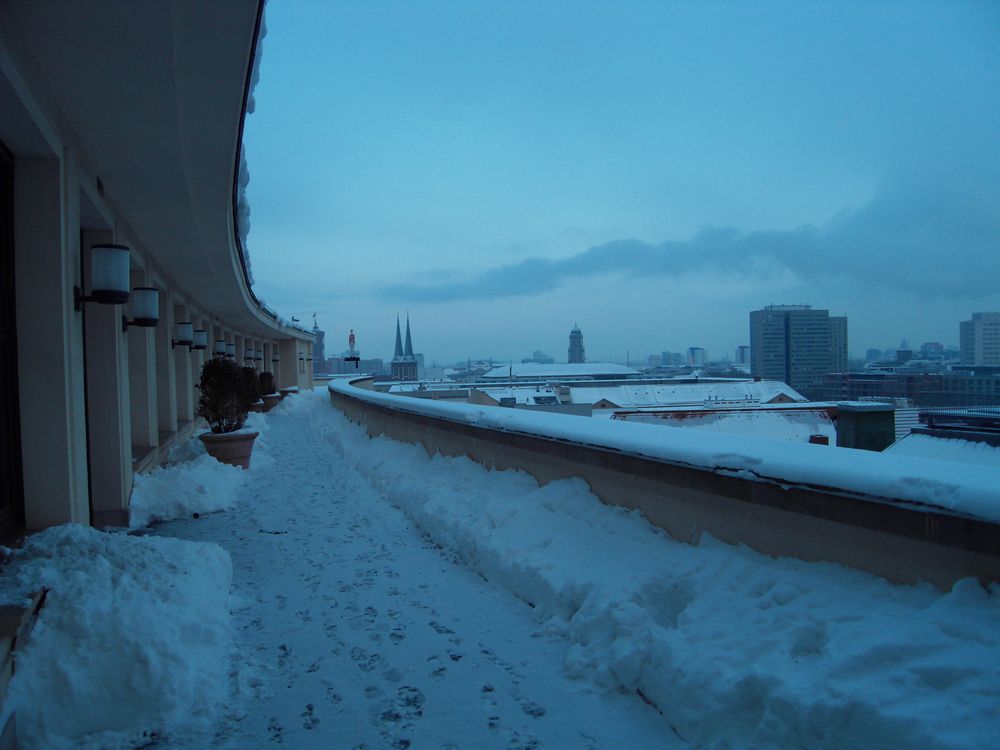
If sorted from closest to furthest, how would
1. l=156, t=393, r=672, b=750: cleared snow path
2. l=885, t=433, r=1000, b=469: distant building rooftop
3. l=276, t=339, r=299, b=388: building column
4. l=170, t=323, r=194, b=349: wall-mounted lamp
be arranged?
l=156, t=393, r=672, b=750: cleared snow path
l=885, t=433, r=1000, b=469: distant building rooftop
l=170, t=323, r=194, b=349: wall-mounted lamp
l=276, t=339, r=299, b=388: building column

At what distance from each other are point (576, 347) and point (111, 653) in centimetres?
13982

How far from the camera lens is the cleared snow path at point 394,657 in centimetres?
256

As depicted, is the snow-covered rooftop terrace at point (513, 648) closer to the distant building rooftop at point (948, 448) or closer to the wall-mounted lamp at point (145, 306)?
the wall-mounted lamp at point (145, 306)

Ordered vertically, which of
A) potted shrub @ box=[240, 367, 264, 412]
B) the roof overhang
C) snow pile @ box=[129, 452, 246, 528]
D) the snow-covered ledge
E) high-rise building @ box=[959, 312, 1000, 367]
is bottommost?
snow pile @ box=[129, 452, 246, 528]

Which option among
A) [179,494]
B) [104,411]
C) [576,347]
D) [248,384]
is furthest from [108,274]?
[576,347]

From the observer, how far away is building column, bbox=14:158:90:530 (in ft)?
13.0

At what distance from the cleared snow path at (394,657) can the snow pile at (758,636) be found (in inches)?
7.6

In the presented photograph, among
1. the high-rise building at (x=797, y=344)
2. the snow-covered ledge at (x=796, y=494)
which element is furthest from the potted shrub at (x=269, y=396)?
the high-rise building at (x=797, y=344)

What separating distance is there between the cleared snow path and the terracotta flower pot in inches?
106

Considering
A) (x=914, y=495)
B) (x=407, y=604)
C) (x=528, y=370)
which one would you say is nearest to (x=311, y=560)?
(x=407, y=604)

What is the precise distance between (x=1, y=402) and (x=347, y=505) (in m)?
3.57

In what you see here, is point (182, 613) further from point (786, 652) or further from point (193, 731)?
point (786, 652)

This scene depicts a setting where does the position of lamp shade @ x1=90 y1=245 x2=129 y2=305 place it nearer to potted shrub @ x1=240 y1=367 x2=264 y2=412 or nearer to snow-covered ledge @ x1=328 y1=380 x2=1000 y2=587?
snow-covered ledge @ x1=328 y1=380 x2=1000 y2=587

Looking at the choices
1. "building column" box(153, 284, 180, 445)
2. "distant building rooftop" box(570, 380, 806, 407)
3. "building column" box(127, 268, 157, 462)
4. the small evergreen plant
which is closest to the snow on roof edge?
the small evergreen plant
